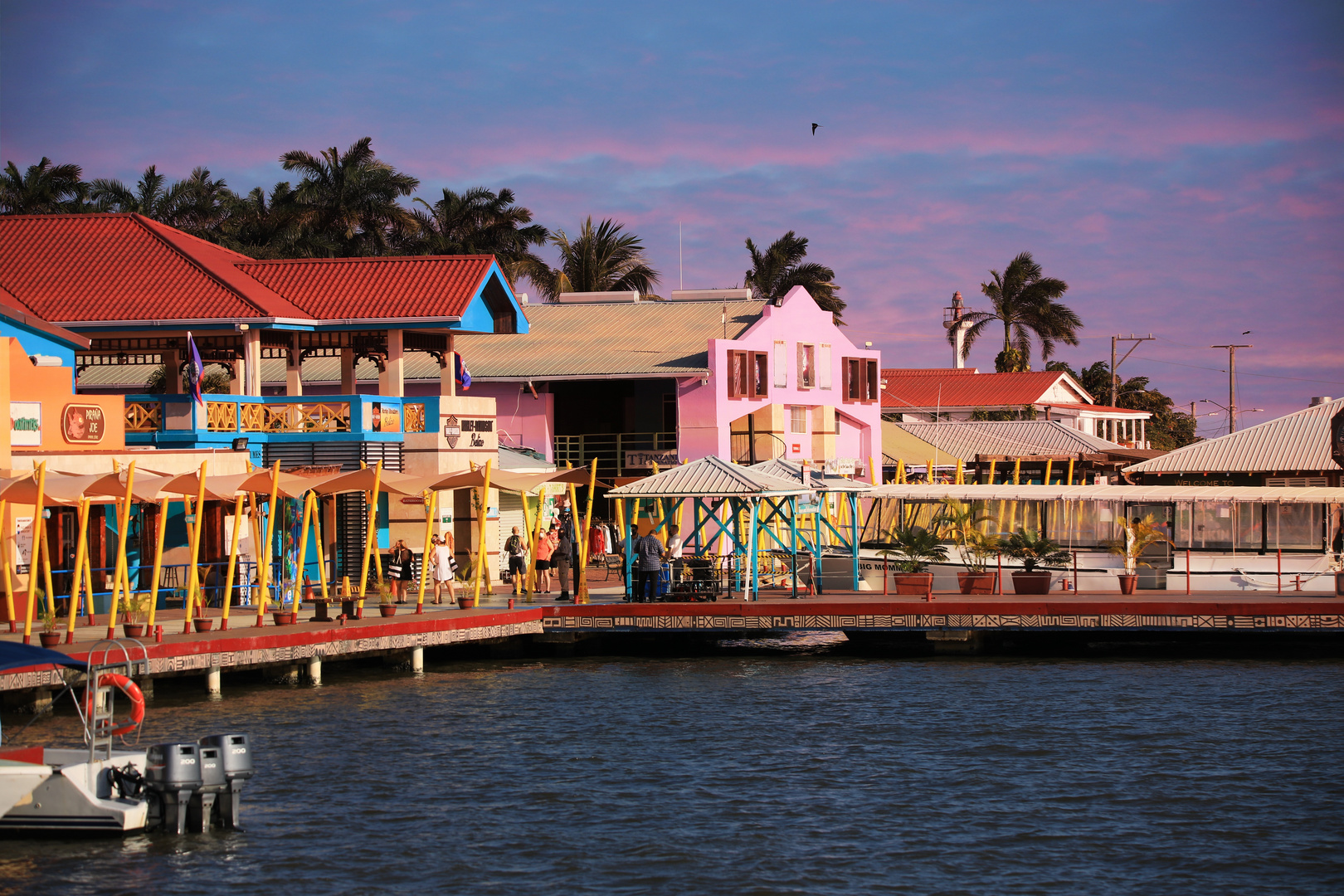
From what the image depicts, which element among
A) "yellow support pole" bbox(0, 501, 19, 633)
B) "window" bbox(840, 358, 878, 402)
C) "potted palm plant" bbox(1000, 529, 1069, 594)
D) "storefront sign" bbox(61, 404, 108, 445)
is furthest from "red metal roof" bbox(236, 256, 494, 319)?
"window" bbox(840, 358, 878, 402)

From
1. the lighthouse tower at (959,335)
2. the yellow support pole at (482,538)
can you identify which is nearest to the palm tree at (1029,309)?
the lighthouse tower at (959,335)

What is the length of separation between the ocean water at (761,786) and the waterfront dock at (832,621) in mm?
917

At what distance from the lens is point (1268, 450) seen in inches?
1903

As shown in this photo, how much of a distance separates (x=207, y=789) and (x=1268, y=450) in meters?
39.1

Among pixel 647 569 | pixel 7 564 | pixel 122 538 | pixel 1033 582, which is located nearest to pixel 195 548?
pixel 122 538

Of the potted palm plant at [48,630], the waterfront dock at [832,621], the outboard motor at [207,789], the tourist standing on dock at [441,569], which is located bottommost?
the outboard motor at [207,789]

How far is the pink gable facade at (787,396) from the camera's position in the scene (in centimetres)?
5453

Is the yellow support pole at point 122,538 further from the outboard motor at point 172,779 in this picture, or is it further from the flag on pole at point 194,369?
the flag on pole at point 194,369

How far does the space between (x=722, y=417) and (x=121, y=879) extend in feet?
129

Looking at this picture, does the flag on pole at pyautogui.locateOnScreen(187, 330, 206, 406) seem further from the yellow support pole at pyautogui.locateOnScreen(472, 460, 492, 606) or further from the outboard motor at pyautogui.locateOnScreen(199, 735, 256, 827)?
the outboard motor at pyautogui.locateOnScreen(199, 735, 256, 827)

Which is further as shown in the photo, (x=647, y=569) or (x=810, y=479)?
(x=810, y=479)

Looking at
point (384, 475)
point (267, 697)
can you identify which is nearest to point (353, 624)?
point (267, 697)

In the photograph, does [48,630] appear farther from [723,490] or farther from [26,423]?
[723,490]

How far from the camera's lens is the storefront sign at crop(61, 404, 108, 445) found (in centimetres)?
3123
